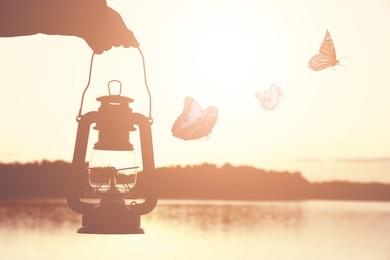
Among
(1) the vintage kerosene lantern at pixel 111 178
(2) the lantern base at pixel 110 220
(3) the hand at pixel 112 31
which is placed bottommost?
(2) the lantern base at pixel 110 220

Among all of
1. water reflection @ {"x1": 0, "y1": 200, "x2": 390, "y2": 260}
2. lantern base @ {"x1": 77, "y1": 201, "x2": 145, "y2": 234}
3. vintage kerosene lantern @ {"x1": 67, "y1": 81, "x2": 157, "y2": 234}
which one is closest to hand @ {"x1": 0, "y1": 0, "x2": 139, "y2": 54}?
vintage kerosene lantern @ {"x1": 67, "y1": 81, "x2": 157, "y2": 234}

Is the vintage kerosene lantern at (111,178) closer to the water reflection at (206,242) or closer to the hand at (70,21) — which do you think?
the hand at (70,21)

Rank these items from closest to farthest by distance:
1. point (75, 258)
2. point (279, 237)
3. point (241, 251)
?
point (75, 258) < point (241, 251) < point (279, 237)

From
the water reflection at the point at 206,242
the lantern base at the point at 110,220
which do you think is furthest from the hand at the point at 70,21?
the water reflection at the point at 206,242

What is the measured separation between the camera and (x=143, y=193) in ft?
9.43

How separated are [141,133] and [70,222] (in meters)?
70.0

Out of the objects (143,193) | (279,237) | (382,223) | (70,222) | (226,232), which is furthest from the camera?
(382,223)

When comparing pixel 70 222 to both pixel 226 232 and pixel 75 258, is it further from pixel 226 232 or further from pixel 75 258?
pixel 75 258

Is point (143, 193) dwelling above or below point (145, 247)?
above

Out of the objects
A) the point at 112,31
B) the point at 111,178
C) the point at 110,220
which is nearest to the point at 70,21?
the point at 112,31

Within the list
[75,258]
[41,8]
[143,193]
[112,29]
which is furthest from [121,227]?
[75,258]

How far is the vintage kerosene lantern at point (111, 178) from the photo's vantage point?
2.71 meters

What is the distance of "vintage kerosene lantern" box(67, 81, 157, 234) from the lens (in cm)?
271

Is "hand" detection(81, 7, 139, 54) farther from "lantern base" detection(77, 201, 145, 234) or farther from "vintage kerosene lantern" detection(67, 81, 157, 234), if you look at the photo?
"lantern base" detection(77, 201, 145, 234)
